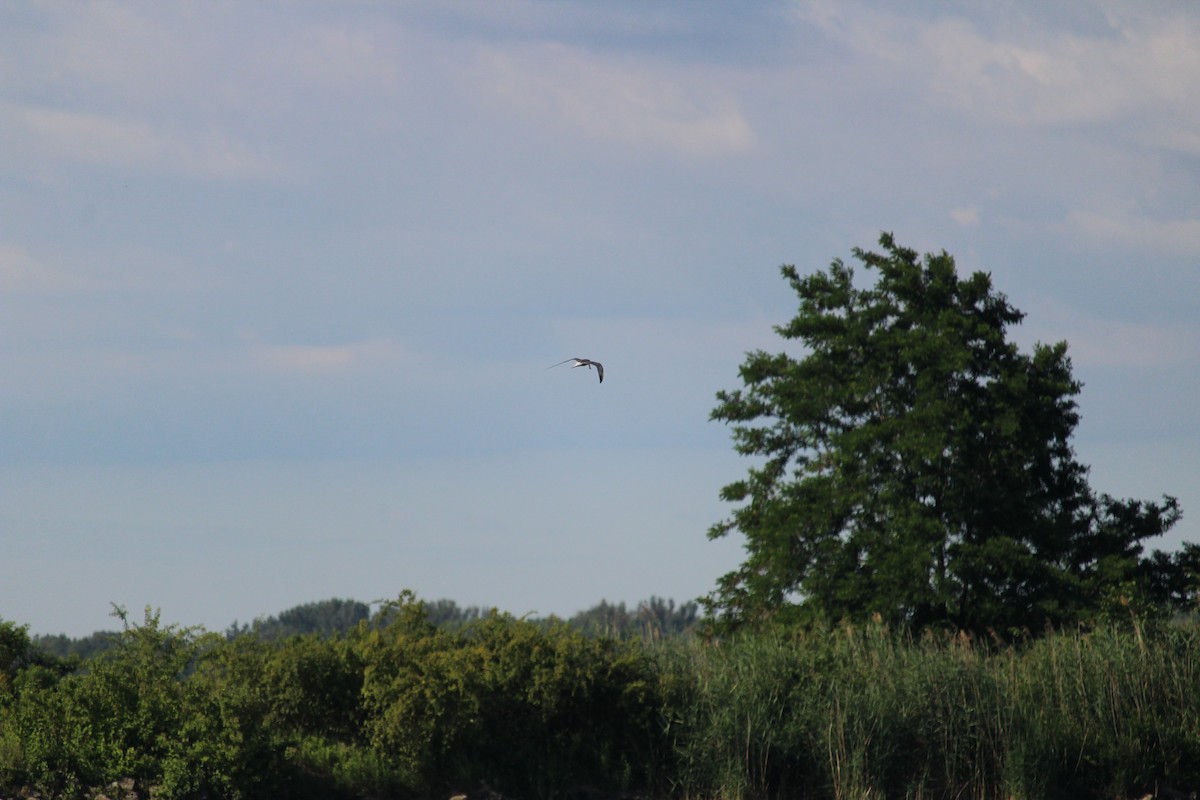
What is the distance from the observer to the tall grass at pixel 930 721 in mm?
16141

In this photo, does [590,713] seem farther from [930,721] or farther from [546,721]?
[930,721]

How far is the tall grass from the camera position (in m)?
16.1

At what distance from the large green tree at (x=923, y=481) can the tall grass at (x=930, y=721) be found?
290 inches

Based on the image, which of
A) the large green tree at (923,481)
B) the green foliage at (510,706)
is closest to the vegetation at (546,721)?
the green foliage at (510,706)

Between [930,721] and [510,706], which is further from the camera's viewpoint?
[930,721]

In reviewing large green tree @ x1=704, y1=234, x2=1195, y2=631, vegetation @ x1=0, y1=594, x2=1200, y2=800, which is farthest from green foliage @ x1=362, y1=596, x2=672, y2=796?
large green tree @ x1=704, y1=234, x2=1195, y2=631

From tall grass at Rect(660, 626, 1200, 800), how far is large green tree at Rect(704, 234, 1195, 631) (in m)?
7.36

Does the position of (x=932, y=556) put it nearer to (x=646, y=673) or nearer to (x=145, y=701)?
(x=646, y=673)

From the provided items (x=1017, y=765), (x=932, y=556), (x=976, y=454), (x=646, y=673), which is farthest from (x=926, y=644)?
(x=976, y=454)

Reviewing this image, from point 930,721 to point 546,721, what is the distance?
16.2 feet

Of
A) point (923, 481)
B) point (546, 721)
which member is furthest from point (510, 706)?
point (923, 481)

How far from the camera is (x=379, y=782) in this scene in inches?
603

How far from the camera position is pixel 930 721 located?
1702 centimetres

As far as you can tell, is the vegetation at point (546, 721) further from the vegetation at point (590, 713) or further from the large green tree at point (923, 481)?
the large green tree at point (923, 481)
